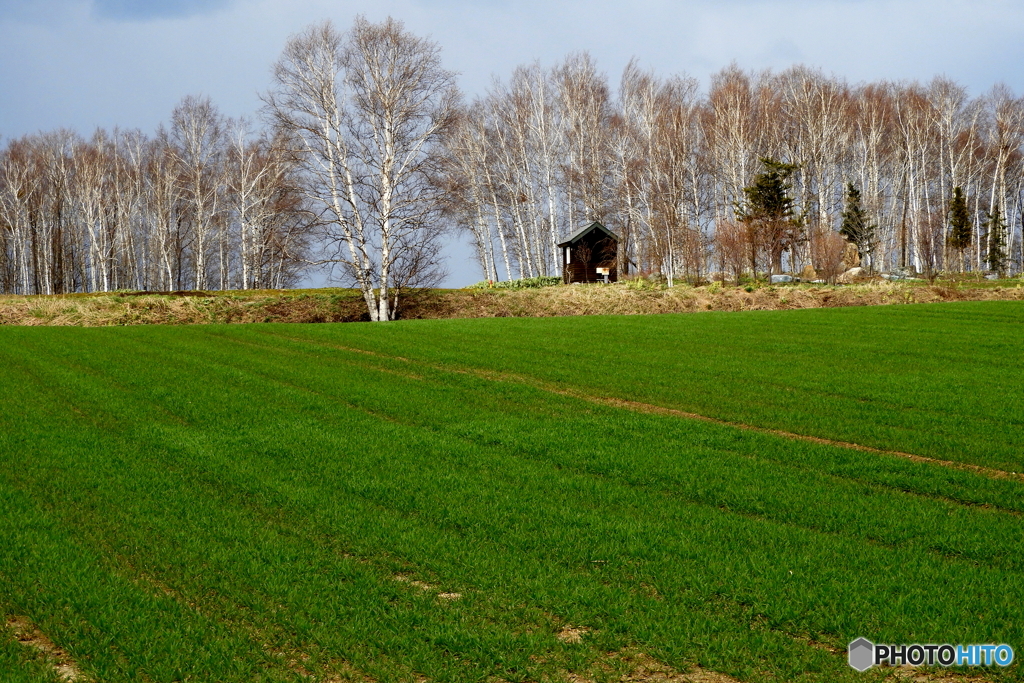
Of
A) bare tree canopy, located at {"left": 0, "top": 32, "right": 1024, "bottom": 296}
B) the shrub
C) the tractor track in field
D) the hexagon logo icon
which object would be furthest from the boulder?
the hexagon logo icon

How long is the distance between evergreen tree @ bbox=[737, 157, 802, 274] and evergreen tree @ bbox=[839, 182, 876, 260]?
28.1 feet

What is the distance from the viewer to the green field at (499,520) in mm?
4699

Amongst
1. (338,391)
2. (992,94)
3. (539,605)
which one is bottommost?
(539,605)

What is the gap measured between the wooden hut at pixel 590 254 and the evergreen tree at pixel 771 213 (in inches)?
Answer: 273

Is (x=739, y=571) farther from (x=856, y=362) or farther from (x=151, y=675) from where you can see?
(x=856, y=362)

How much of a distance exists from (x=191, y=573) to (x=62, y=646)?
1063 millimetres

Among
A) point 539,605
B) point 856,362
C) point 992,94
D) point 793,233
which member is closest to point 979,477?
point 539,605

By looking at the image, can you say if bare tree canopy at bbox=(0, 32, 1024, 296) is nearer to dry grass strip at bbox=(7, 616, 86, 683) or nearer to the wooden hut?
the wooden hut

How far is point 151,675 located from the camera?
14.4 feet

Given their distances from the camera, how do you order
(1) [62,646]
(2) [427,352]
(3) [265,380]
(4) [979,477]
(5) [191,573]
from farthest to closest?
1. (2) [427,352]
2. (3) [265,380]
3. (4) [979,477]
4. (5) [191,573]
5. (1) [62,646]

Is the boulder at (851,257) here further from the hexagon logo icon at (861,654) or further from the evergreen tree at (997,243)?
the hexagon logo icon at (861,654)

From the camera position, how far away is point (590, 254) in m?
42.3

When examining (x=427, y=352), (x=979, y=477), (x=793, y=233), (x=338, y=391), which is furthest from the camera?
(x=793, y=233)

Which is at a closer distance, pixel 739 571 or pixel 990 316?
pixel 739 571
